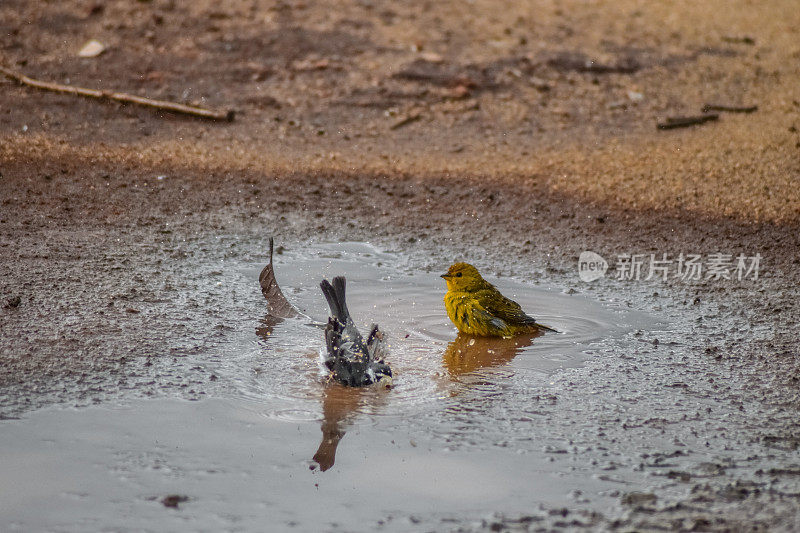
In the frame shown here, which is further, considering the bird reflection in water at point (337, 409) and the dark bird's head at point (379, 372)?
the dark bird's head at point (379, 372)

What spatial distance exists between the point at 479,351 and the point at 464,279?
1.52 feet

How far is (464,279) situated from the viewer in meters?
5.92

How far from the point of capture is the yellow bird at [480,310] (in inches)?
229

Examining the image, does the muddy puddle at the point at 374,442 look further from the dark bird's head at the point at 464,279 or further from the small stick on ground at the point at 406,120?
the small stick on ground at the point at 406,120

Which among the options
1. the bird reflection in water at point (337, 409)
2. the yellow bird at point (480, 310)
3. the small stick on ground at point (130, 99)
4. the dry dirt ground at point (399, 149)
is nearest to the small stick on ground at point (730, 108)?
the dry dirt ground at point (399, 149)

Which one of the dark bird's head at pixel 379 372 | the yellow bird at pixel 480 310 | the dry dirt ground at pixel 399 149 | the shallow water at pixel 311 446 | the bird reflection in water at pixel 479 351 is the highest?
the dry dirt ground at pixel 399 149

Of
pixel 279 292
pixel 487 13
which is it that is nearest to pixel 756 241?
pixel 279 292

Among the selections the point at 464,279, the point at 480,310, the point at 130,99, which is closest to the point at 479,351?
the point at 480,310

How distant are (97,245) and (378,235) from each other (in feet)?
6.94

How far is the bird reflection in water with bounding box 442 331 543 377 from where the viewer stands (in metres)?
5.50

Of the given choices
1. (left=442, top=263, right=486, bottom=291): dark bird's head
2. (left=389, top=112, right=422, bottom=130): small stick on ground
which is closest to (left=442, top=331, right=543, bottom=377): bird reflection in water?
(left=442, top=263, right=486, bottom=291): dark bird's head

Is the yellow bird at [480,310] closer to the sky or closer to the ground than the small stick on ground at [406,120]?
closer to the ground

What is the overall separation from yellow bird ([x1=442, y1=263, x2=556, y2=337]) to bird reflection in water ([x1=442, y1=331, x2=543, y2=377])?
4 cm

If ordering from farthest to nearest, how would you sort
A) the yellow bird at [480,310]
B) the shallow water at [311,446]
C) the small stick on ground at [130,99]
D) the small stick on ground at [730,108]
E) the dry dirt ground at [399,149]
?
the small stick on ground at [730,108] < the small stick on ground at [130,99] < the dry dirt ground at [399,149] < the yellow bird at [480,310] < the shallow water at [311,446]
